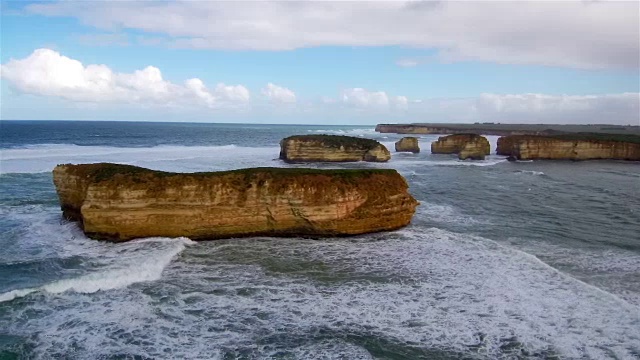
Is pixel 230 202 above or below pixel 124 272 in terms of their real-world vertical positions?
above

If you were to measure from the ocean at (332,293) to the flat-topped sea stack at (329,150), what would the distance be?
115 feet

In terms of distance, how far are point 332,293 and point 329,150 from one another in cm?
4525

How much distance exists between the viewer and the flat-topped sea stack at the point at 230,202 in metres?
20.4

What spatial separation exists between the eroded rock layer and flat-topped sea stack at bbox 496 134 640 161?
193 inches

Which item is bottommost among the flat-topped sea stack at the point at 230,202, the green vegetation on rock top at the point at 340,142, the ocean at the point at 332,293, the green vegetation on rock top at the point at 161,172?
the ocean at the point at 332,293

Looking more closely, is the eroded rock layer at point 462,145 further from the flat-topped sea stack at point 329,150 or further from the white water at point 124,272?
the white water at point 124,272

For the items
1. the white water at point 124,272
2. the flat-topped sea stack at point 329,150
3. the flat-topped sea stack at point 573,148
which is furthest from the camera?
the flat-topped sea stack at point 573,148

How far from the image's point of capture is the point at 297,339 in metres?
12.2

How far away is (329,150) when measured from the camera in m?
59.7

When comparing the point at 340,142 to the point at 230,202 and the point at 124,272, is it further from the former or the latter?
the point at 124,272

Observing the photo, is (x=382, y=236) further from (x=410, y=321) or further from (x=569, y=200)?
(x=569, y=200)

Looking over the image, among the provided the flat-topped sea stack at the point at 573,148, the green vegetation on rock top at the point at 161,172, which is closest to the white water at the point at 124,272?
the green vegetation on rock top at the point at 161,172

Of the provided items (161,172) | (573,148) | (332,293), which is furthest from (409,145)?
(332,293)

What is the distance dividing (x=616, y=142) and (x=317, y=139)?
147 feet
